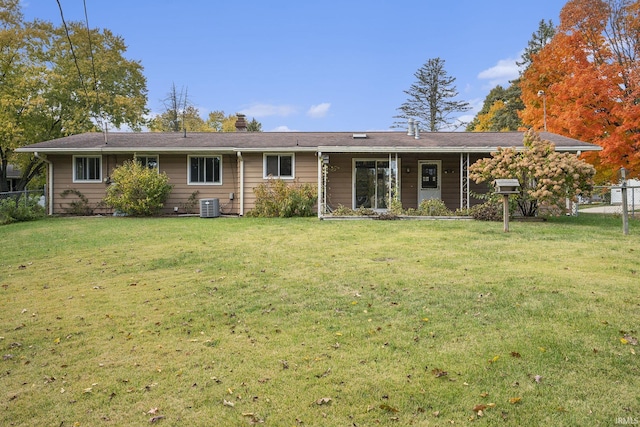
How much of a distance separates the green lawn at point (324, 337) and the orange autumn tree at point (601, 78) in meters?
8.37

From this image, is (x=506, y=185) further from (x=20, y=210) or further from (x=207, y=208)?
(x=20, y=210)

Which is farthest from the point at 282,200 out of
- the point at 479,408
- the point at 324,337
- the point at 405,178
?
the point at 479,408

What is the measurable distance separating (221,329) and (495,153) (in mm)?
11730

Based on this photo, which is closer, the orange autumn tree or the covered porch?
the orange autumn tree

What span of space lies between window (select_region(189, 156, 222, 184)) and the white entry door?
787 centimetres

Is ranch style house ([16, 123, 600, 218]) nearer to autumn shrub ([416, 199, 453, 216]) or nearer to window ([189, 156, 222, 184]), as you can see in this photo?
window ([189, 156, 222, 184])

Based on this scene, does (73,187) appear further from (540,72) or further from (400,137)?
(540,72)

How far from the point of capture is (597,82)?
45.7 ft

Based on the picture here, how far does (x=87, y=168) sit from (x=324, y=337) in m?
15.6

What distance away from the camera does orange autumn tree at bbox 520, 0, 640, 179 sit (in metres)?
13.8

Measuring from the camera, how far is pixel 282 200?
47.9 ft

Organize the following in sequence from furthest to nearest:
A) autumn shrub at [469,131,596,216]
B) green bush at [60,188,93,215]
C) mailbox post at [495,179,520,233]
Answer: green bush at [60,188,93,215], autumn shrub at [469,131,596,216], mailbox post at [495,179,520,233]


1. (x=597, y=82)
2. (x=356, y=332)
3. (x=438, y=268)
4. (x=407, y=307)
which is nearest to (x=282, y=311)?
(x=356, y=332)

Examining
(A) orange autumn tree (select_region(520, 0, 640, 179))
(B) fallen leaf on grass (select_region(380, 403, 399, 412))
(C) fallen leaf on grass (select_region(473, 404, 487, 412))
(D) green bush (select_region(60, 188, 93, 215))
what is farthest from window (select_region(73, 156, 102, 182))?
(A) orange autumn tree (select_region(520, 0, 640, 179))
